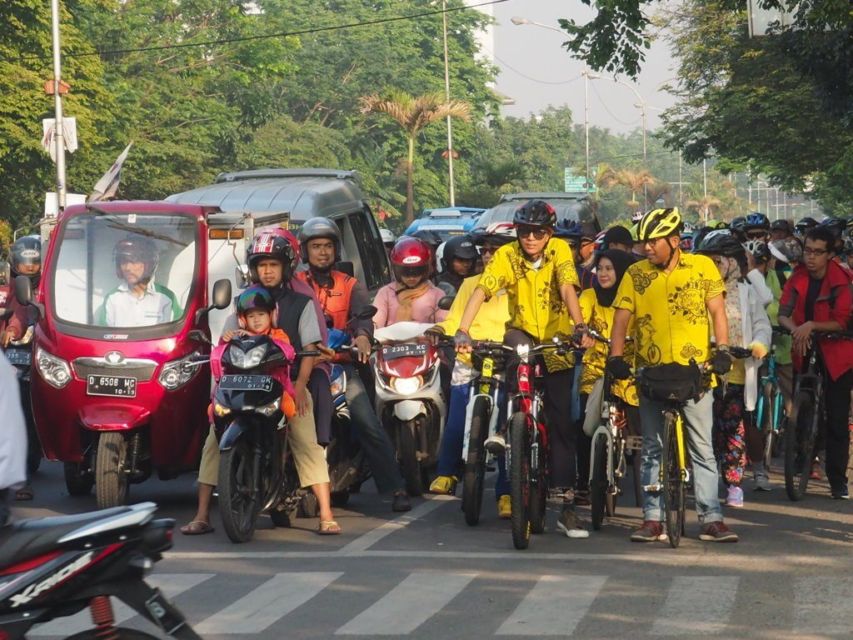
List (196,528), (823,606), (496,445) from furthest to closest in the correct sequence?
A: (196,528) < (496,445) < (823,606)

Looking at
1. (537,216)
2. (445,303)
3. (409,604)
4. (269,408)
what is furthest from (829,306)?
(409,604)

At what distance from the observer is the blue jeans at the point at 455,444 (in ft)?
37.9

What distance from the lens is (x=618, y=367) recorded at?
32.4 ft

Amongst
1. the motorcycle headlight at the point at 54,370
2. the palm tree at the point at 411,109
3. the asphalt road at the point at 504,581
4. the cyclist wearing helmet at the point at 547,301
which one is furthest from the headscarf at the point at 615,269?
the palm tree at the point at 411,109

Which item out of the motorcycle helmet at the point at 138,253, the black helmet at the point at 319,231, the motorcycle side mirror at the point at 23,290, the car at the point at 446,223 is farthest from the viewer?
the car at the point at 446,223

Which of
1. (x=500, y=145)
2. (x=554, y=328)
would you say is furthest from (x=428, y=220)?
(x=500, y=145)

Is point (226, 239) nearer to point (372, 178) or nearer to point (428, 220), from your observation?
point (428, 220)

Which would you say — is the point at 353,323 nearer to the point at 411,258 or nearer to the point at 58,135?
the point at 411,258

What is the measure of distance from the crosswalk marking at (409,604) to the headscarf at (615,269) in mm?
2986

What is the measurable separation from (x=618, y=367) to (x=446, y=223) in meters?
27.8

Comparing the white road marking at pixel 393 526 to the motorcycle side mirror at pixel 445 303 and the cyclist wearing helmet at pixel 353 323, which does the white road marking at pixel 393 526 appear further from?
the motorcycle side mirror at pixel 445 303

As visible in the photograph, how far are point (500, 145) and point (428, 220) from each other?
80.5m

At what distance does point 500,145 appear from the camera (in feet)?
389

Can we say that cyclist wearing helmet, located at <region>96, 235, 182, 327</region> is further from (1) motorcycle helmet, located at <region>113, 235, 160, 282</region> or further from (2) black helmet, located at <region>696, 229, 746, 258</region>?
(2) black helmet, located at <region>696, 229, 746, 258</region>
